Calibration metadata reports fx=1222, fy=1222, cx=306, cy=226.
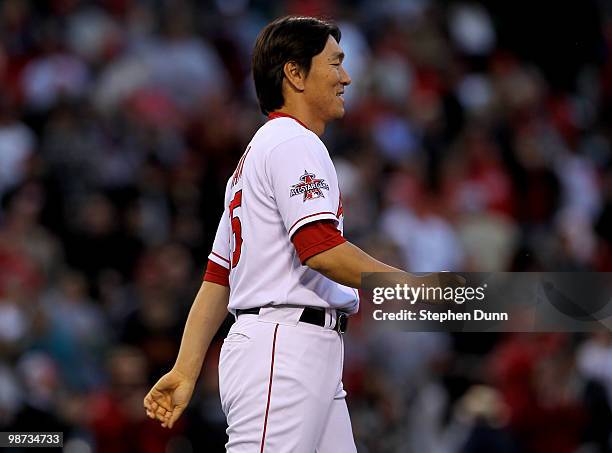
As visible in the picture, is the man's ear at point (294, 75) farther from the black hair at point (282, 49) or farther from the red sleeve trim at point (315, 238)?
the red sleeve trim at point (315, 238)

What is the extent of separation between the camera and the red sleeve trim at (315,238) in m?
3.47

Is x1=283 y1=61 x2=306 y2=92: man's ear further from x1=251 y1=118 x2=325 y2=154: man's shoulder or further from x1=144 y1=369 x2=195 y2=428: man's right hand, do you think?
x1=144 y1=369 x2=195 y2=428: man's right hand

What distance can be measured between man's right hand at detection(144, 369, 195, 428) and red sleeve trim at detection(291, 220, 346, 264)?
2.30 feet

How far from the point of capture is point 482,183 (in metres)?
9.72

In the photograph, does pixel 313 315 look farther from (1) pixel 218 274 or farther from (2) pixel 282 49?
(2) pixel 282 49

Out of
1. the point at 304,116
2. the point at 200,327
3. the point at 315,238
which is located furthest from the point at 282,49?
the point at 200,327

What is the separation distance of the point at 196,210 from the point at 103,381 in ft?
5.39

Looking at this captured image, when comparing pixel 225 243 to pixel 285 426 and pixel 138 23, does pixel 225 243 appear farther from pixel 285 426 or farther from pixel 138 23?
pixel 138 23

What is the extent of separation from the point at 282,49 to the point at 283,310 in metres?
0.81

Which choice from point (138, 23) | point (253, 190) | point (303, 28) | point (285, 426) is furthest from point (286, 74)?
point (138, 23)

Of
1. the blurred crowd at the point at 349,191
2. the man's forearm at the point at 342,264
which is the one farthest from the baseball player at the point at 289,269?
the blurred crowd at the point at 349,191

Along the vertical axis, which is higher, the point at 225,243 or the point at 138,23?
the point at 138,23

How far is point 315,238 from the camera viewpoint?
349 cm

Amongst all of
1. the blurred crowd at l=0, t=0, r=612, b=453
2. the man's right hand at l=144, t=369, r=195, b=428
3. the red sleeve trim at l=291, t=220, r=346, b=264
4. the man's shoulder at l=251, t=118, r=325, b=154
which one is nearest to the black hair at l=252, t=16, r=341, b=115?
the man's shoulder at l=251, t=118, r=325, b=154
